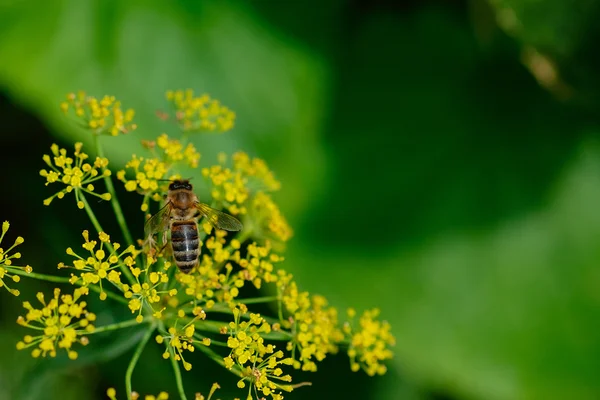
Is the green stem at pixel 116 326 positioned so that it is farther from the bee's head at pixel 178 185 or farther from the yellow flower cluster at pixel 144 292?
the bee's head at pixel 178 185

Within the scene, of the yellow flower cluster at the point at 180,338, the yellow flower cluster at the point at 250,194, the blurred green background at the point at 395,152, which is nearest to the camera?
the yellow flower cluster at the point at 180,338

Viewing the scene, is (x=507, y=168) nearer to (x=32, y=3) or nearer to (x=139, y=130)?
(x=139, y=130)

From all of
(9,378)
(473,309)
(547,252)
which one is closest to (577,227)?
(547,252)

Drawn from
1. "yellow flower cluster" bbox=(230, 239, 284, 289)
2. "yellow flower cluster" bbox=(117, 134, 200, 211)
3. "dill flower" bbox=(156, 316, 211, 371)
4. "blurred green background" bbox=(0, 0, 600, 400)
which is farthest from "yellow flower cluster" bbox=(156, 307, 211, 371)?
"blurred green background" bbox=(0, 0, 600, 400)

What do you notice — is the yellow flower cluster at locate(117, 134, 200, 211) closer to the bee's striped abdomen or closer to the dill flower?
the bee's striped abdomen

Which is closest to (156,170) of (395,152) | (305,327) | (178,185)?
(178,185)

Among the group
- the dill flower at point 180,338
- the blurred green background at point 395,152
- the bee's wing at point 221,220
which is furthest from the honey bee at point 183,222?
the blurred green background at point 395,152
